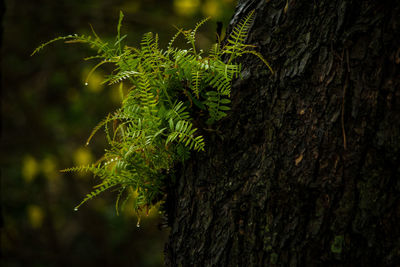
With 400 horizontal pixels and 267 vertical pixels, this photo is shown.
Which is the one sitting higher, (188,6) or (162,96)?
A: (188,6)

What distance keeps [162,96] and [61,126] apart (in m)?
4.42

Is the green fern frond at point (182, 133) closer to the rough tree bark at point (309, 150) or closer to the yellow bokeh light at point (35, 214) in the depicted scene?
the rough tree bark at point (309, 150)

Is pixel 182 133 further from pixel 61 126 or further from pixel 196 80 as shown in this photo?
pixel 61 126

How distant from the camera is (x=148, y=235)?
551cm

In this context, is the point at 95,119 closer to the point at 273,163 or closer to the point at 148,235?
the point at 148,235

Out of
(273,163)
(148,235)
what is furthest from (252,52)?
(148,235)

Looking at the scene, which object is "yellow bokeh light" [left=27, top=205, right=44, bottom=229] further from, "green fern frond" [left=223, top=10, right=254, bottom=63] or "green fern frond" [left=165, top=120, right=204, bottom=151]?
"green fern frond" [left=223, top=10, right=254, bottom=63]

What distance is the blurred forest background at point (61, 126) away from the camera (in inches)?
167

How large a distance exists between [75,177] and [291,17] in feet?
16.9

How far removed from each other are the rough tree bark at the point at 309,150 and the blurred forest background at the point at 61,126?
2704mm

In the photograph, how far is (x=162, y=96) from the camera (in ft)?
3.76

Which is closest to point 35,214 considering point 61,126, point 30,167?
point 30,167

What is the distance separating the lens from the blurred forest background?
13.9 feet

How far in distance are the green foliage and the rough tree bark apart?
71 mm
